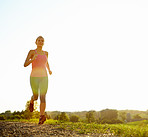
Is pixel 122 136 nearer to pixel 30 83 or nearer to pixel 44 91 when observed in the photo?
pixel 44 91

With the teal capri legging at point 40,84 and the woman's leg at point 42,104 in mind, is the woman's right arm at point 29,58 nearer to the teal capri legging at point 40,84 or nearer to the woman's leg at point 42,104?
the teal capri legging at point 40,84

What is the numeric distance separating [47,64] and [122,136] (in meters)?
3.96

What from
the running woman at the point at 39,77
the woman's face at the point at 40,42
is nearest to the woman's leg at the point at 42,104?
→ the running woman at the point at 39,77

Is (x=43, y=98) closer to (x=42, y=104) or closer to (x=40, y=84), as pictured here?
(x=42, y=104)

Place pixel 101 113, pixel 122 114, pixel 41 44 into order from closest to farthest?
1. pixel 41 44
2. pixel 101 113
3. pixel 122 114

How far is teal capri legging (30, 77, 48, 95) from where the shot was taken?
262 inches

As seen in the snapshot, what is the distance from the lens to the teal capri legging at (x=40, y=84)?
6.65 m

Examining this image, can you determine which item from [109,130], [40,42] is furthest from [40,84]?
[109,130]

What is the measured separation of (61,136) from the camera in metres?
5.62

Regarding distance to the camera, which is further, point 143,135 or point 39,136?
point 143,135

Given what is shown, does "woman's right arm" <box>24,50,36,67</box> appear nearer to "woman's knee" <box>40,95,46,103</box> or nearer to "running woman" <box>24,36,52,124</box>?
"running woman" <box>24,36,52,124</box>

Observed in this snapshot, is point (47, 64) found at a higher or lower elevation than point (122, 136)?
higher

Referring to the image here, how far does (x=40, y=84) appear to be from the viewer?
665cm

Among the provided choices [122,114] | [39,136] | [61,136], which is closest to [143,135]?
[61,136]
